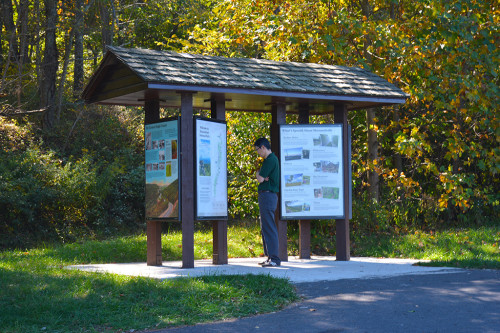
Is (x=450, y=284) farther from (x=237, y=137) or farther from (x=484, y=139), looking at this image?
(x=484, y=139)

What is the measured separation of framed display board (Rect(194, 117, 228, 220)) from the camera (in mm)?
11297

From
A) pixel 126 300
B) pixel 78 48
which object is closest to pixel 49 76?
pixel 78 48

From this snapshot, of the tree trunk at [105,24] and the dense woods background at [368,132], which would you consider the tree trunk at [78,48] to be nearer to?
the dense woods background at [368,132]

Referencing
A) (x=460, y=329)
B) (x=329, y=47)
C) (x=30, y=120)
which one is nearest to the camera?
(x=460, y=329)

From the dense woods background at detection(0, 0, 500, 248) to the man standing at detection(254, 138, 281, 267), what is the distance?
4.12m

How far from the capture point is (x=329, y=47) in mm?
15141

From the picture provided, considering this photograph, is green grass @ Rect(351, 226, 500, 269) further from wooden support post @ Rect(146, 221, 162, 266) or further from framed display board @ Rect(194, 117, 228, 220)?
wooden support post @ Rect(146, 221, 162, 266)

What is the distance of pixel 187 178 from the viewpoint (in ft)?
36.4

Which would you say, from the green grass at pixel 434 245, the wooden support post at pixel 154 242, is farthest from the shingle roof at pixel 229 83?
the green grass at pixel 434 245

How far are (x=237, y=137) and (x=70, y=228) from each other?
17.8ft

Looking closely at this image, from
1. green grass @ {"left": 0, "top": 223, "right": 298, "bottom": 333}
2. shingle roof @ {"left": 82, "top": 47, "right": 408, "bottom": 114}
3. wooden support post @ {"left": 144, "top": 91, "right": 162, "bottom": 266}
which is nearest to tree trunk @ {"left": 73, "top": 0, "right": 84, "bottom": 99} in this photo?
shingle roof @ {"left": 82, "top": 47, "right": 408, "bottom": 114}

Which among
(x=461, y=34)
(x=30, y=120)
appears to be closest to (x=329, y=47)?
(x=461, y=34)

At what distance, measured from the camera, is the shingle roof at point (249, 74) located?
1073 centimetres

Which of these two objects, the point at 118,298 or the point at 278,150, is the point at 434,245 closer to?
the point at 278,150
